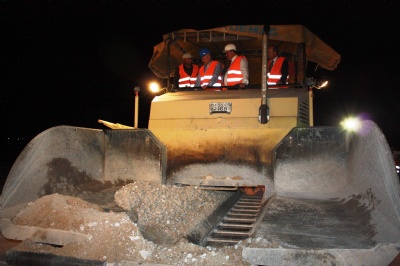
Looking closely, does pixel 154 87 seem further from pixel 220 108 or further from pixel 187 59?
pixel 220 108

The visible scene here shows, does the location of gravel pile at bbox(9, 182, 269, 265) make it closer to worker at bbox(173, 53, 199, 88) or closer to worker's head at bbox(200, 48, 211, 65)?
worker at bbox(173, 53, 199, 88)

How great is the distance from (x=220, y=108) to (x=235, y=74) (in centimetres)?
92

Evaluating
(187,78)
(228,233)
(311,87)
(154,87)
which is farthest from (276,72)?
(228,233)

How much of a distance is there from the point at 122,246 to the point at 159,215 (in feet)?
2.43

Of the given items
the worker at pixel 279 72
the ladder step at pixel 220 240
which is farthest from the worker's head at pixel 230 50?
the ladder step at pixel 220 240

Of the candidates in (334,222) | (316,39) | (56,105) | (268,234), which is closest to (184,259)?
(268,234)

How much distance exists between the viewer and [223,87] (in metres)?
5.41

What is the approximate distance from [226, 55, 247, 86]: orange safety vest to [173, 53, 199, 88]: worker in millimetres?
794

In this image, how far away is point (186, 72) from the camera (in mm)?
6094

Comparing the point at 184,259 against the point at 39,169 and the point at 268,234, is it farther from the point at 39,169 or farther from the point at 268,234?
the point at 39,169

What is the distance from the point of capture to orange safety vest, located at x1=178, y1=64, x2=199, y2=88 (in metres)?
5.96

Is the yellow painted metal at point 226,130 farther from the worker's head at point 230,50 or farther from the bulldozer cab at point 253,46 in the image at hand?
the worker's head at point 230,50

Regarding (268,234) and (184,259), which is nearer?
(184,259)

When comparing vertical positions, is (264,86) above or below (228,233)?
above
